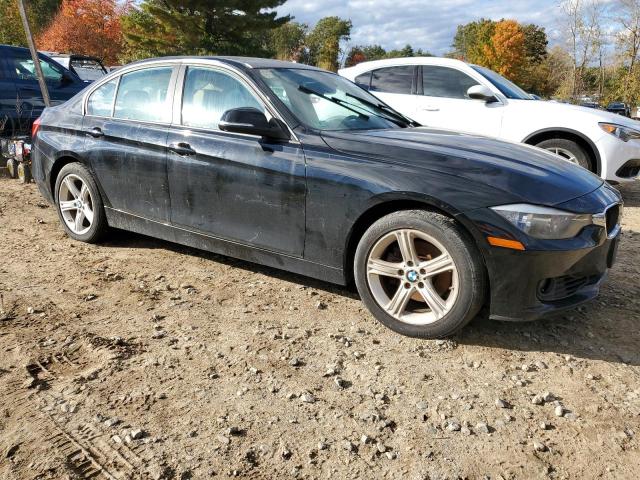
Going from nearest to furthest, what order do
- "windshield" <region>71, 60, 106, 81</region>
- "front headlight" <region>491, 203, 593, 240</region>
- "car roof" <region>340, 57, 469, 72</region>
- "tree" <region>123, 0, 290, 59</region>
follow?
"front headlight" <region>491, 203, 593, 240</region>, "car roof" <region>340, 57, 469, 72</region>, "windshield" <region>71, 60, 106, 81</region>, "tree" <region>123, 0, 290, 59</region>

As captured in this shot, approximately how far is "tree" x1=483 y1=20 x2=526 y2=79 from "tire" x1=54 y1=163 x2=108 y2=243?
59784mm

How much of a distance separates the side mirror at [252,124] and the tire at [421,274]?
35.1 inches

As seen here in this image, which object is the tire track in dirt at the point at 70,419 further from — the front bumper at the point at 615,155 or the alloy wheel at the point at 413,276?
the front bumper at the point at 615,155

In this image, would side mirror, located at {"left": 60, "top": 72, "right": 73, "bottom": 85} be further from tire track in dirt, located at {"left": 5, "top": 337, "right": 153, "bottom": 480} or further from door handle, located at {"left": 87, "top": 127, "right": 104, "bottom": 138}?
tire track in dirt, located at {"left": 5, "top": 337, "right": 153, "bottom": 480}

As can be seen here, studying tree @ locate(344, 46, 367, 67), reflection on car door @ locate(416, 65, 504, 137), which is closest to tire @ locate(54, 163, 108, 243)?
reflection on car door @ locate(416, 65, 504, 137)

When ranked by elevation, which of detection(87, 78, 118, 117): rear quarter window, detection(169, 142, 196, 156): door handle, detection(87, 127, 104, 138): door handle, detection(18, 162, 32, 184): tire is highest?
detection(87, 78, 118, 117): rear quarter window

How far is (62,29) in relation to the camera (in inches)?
1558

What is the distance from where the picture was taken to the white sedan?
260 inches

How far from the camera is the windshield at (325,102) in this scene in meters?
3.63

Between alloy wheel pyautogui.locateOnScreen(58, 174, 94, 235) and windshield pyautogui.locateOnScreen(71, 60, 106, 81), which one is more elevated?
windshield pyautogui.locateOnScreen(71, 60, 106, 81)

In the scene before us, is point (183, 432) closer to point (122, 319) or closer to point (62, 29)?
point (122, 319)

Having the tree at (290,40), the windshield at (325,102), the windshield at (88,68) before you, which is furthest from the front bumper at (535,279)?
the tree at (290,40)

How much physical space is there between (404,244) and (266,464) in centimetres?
146

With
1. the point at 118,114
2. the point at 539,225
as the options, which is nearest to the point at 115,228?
the point at 118,114
